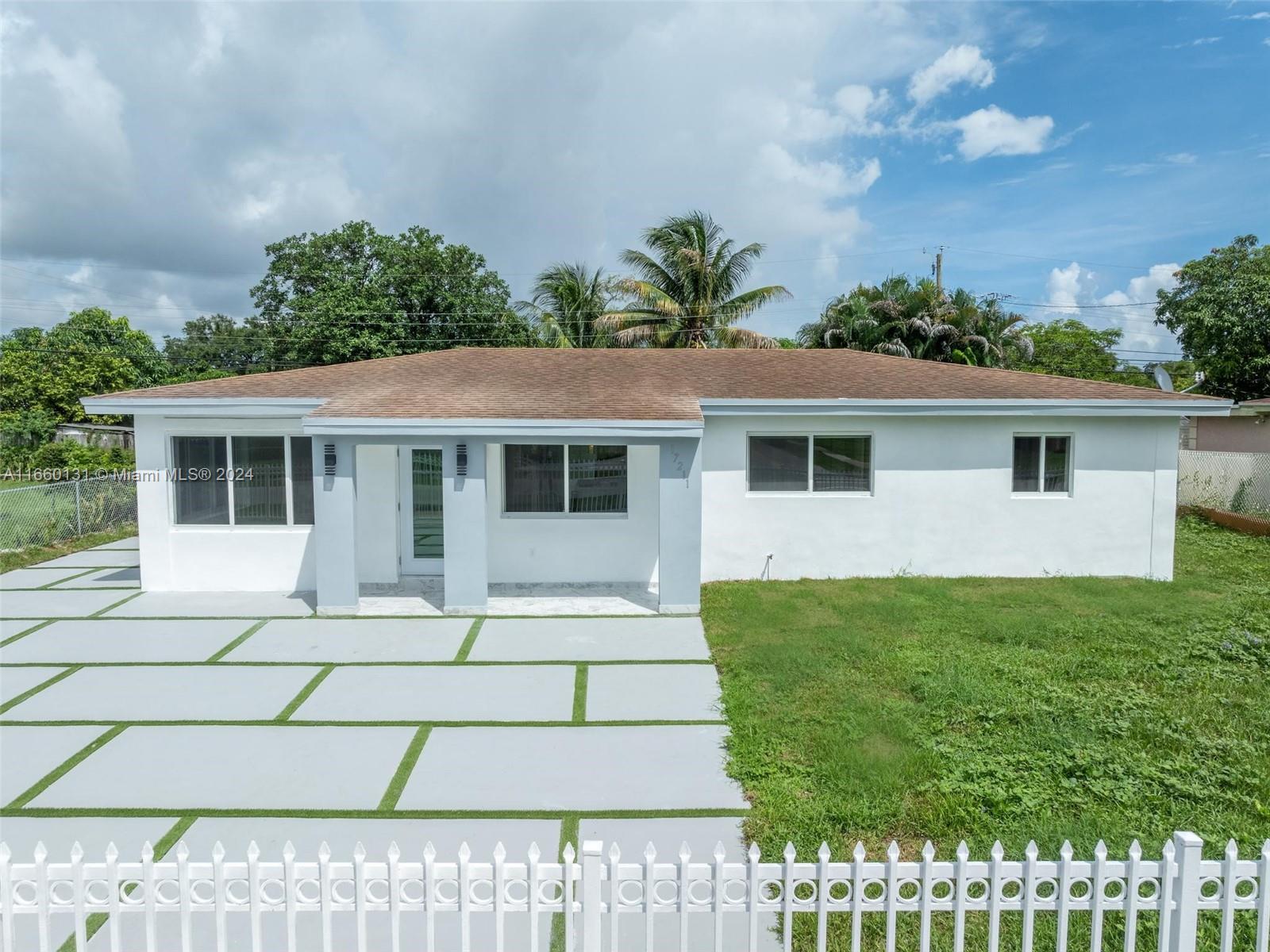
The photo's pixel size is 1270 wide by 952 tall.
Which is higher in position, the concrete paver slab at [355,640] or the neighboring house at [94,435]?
the neighboring house at [94,435]

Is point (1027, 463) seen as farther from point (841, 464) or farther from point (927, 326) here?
point (927, 326)

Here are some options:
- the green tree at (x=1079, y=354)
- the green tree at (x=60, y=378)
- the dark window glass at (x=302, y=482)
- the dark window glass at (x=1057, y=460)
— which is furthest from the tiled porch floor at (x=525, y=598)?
the green tree at (x=1079, y=354)

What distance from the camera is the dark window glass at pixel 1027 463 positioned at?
1127 cm

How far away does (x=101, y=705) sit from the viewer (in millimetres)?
6438

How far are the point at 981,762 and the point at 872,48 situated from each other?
11.6 metres

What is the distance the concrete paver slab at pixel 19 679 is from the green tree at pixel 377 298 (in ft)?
83.2

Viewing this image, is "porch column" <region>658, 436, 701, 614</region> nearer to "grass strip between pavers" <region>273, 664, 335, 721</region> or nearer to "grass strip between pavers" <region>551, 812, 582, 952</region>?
"grass strip between pavers" <region>273, 664, 335, 721</region>

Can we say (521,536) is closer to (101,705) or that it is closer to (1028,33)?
(101,705)

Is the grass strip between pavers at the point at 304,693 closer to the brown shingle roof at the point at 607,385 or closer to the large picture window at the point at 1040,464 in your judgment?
the brown shingle roof at the point at 607,385

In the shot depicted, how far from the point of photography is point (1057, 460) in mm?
11281

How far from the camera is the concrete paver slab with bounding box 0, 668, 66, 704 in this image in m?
6.72

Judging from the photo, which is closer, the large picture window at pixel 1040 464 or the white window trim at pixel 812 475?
the white window trim at pixel 812 475

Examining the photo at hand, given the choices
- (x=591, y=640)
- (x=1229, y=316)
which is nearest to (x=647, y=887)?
(x=591, y=640)

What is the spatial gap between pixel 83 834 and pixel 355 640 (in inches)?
154
